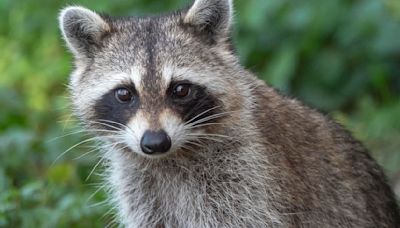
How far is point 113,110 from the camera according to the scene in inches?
309

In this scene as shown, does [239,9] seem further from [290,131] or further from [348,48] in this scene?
[290,131]

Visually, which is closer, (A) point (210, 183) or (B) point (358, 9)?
(A) point (210, 183)

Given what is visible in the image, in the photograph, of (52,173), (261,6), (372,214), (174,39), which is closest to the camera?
(174,39)

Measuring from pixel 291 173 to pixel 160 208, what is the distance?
0.92 meters

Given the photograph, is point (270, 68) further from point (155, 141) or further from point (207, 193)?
point (155, 141)

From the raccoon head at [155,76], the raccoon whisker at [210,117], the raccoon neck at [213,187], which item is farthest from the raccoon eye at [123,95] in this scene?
the raccoon neck at [213,187]

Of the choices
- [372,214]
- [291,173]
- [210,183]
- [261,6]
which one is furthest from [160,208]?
[261,6]

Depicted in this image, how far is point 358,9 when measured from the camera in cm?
1183

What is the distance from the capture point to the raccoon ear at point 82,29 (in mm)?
8102

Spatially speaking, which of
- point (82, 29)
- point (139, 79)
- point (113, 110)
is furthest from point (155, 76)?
point (82, 29)

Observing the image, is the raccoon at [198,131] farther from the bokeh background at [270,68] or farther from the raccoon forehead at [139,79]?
the bokeh background at [270,68]

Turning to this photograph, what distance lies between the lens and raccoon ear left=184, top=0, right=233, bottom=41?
8000 mm

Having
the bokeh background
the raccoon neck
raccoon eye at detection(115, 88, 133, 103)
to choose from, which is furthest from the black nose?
the bokeh background

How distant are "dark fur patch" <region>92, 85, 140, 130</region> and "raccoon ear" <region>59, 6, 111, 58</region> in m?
0.44
